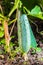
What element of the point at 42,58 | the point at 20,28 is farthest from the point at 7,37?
the point at 42,58

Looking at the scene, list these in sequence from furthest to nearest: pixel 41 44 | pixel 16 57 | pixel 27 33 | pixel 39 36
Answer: pixel 39 36, pixel 41 44, pixel 16 57, pixel 27 33

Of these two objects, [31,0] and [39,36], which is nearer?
[31,0]

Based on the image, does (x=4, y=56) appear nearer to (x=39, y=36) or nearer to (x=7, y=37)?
(x=7, y=37)

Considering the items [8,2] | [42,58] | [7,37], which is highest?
[8,2]

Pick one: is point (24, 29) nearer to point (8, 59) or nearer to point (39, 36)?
point (8, 59)

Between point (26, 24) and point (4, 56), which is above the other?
point (26, 24)

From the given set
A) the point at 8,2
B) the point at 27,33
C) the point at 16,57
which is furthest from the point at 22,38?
the point at 8,2

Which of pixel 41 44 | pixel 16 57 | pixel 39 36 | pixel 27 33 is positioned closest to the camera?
pixel 27 33
